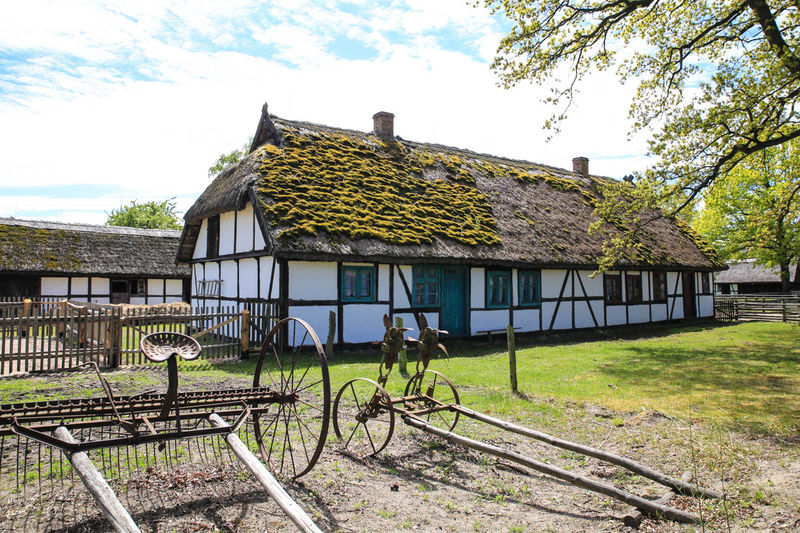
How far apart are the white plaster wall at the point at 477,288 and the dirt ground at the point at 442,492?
8.87 m

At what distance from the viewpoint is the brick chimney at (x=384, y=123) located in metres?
18.3

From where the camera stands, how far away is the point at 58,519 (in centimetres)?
364

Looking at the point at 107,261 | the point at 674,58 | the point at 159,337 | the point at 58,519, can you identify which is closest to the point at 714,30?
the point at 674,58

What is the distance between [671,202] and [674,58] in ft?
10.2

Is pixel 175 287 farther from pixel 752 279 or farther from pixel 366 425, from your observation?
pixel 752 279

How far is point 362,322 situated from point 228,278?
14.9ft

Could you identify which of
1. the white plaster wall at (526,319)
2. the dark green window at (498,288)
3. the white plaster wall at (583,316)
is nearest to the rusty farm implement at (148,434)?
the dark green window at (498,288)

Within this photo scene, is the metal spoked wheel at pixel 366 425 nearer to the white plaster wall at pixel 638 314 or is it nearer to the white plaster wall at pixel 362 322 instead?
the white plaster wall at pixel 362 322

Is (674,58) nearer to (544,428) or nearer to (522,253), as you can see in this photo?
(522,253)

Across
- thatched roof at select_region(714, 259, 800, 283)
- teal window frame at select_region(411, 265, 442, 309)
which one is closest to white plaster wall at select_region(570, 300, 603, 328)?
teal window frame at select_region(411, 265, 442, 309)

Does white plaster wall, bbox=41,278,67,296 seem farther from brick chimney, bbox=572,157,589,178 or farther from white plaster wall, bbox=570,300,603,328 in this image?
brick chimney, bbox=572,157,589,178

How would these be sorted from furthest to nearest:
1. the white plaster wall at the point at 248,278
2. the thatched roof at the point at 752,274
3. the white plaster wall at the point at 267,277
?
the thatched roof at the point at 752,274 < the white plaster wall at the point at 248,278 < the white plaster wall at the point at 267,277

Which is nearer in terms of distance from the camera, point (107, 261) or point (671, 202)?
point (671, 202)

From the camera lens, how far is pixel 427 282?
14.0 metres
